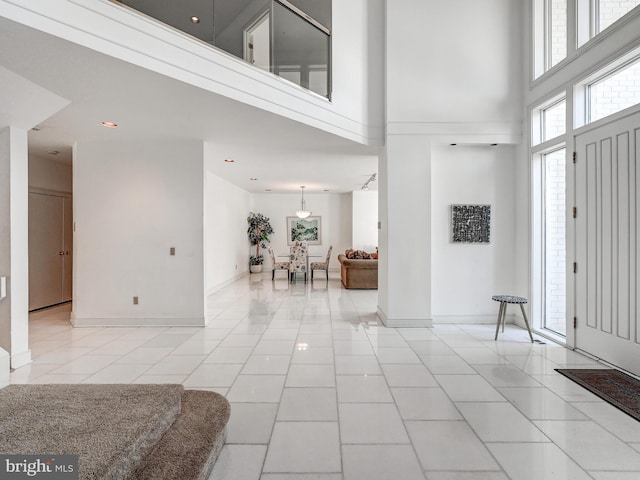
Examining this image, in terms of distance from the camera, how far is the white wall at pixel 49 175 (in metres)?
5.91

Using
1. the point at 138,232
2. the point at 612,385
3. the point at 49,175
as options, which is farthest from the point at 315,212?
the point at 612,385

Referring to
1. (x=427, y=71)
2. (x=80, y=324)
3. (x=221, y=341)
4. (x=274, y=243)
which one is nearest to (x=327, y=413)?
(x=221, y=341)

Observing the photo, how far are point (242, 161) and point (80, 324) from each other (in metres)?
3.69

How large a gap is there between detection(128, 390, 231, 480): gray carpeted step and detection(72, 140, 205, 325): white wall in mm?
2888

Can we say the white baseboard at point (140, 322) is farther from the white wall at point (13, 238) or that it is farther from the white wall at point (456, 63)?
the white wall at point (456, 63)

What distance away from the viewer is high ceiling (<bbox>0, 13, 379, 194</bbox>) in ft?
8.61

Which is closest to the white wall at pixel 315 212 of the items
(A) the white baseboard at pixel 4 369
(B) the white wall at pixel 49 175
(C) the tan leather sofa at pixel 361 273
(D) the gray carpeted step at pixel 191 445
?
(C) the tan leather sofa at pixel 361 273

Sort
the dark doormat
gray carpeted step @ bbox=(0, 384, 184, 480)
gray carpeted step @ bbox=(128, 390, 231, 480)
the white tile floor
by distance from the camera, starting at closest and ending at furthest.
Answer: gray carpeted step @ bbox=(0, 384, 184, 480), gray carpeted step @ bbox=(128, 390, 231, 480), the white tile floor, the dark doormat

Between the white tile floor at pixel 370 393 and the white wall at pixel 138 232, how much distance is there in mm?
383

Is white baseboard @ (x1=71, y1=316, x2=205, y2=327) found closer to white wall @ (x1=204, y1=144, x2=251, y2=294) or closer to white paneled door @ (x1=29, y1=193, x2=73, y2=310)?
white wall @ (x1=204, y1=144, x2=251, y2=294)

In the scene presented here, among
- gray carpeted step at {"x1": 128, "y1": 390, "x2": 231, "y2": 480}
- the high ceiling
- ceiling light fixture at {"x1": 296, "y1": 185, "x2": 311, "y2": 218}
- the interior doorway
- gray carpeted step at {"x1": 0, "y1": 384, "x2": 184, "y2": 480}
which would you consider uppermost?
the interior doorway

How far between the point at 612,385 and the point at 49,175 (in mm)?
8607

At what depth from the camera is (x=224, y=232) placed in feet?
28.7

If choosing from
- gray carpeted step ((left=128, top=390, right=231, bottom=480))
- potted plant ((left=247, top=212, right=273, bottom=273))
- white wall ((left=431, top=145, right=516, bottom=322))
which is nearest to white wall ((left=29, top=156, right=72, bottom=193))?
potted plant ((left=247, top=212, right=273, bottom=273))
